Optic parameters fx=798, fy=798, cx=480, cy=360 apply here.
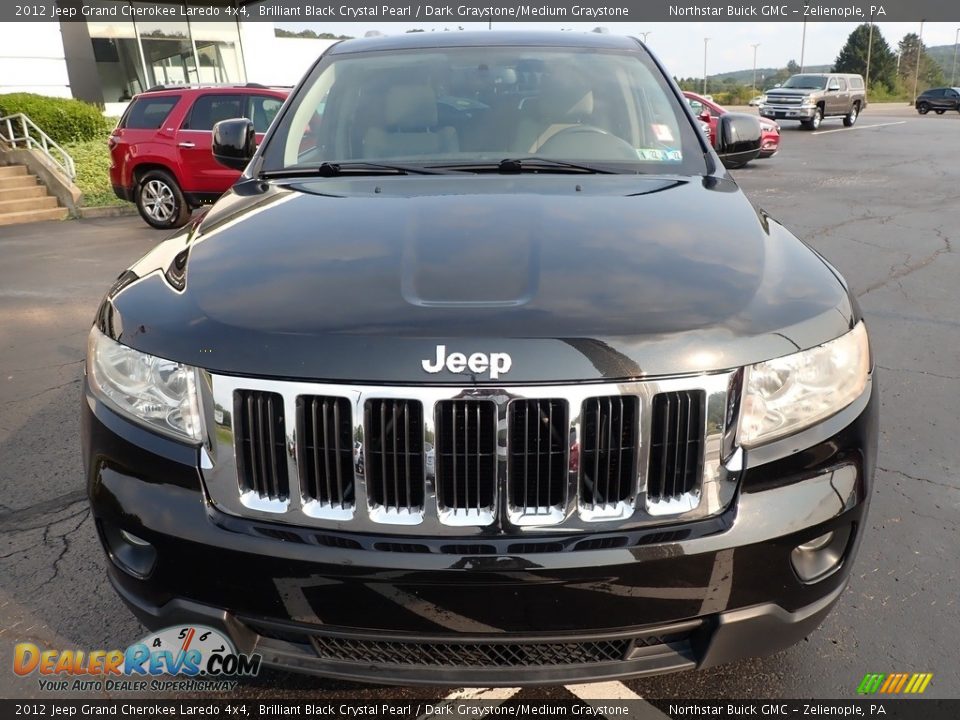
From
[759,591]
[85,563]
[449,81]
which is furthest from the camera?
[449,81]

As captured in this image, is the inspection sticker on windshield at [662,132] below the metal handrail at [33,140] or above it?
above

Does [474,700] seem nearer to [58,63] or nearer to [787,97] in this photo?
[58,63]

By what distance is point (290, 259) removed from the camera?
207 centimetres

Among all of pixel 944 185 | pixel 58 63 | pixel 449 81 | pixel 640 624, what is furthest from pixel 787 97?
pixel 640 624

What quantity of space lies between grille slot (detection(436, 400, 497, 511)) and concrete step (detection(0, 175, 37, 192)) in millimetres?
14303

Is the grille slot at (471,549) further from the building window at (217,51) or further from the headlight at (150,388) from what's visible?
the building window at (217,51)

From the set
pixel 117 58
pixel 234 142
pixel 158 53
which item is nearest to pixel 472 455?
pixel 234 142

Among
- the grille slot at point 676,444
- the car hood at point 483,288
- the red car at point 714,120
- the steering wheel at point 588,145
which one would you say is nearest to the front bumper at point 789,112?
the red car at point 714,120

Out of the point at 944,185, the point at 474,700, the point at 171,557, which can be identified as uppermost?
the point at 171,557

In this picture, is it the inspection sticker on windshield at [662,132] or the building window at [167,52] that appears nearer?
the inspection sticker on windshield at [662,132]

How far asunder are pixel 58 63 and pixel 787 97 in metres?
22.5

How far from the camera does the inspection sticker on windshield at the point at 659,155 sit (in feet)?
9.59

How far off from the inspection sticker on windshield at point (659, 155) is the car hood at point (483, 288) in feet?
1.53

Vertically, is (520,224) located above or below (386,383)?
above
